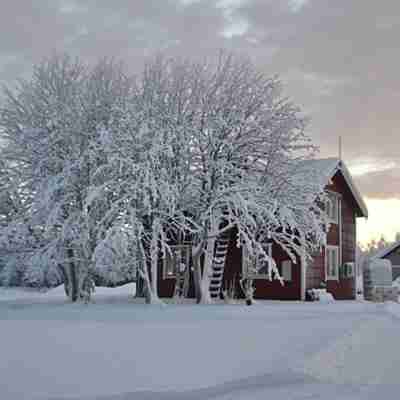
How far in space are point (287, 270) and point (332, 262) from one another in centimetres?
405

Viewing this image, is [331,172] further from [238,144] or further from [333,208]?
[238,144]

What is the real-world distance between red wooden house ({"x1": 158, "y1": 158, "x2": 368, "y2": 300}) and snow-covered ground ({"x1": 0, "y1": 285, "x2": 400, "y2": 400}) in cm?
1122

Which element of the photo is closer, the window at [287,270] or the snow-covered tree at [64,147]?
the snow-covered tree at [64,147]

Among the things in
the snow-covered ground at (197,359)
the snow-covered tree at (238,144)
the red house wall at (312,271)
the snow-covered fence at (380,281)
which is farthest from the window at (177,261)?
the snow-covered ground at (197,359)

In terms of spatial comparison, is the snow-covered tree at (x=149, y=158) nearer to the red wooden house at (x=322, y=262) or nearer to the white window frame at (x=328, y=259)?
the red wooden house at (x=322, y=262)

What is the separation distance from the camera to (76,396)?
8.26 metres

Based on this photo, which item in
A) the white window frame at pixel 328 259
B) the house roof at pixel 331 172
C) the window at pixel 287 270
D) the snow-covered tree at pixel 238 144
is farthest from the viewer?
the white window frame at pixel 328 259

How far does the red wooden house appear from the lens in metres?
26.9

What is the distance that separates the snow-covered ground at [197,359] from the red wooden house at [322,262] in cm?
1122

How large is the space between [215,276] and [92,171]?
28.3 feet

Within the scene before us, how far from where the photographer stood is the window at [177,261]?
28530 mm

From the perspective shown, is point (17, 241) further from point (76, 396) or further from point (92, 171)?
point (76, 396)

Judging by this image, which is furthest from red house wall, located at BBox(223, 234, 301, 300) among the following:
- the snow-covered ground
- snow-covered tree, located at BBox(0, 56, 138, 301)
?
the snow-covered ground

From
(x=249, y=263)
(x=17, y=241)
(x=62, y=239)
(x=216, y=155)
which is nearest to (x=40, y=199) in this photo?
(x=62, y=239)
